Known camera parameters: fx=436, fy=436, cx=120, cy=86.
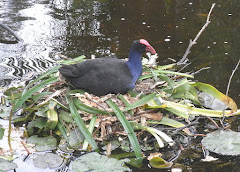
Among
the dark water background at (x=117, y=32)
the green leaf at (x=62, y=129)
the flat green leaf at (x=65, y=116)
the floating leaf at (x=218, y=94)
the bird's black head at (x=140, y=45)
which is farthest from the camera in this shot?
the dark water background at (x=117, y=32)

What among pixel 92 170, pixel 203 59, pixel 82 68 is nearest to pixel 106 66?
pixel 82 68

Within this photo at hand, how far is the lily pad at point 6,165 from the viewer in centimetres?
408

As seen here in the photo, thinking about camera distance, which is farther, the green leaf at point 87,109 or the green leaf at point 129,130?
the green leaf at point 87,109

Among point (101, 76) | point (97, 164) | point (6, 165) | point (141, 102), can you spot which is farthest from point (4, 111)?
point (141, 102)

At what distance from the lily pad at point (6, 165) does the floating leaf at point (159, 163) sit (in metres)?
1.31

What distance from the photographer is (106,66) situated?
4.86 metres

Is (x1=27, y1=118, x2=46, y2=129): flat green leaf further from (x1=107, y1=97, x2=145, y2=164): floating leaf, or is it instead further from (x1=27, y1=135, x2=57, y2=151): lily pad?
(x1=107, y1=97, x2=145, y2=164): floating leaf

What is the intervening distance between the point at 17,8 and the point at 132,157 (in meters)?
4.88

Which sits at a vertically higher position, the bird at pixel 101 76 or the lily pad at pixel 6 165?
the bird at pixel 101 76

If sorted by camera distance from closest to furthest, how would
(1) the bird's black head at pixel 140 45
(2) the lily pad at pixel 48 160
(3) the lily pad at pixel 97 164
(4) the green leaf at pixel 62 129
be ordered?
(3) the lily pad at pixel 97 164, (2) the lily pad at pixel 48 160, (4) the green leaf at pixel 62 129, (1) the bird's black head at pixel 140 45

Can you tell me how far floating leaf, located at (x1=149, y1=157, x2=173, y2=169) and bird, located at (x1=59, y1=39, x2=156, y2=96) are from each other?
1.03 meters

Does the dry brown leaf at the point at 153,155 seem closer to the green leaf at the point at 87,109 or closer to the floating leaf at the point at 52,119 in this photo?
the green leaf at the point at 87,109

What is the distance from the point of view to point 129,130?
14.3ft

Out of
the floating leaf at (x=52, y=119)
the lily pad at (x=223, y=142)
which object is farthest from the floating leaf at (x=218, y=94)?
the floating leaf at (x=52, y=119)
